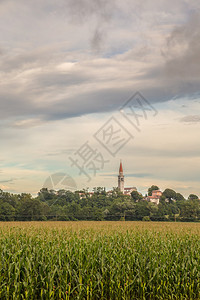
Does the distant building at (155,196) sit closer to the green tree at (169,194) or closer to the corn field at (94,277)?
the green tree at (169,194)

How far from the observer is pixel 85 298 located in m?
12.7

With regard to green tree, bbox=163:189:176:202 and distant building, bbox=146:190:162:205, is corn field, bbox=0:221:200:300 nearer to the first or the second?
green tree, bbox=163:189:176:202

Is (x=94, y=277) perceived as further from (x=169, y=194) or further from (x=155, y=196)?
(x=155, y=196)

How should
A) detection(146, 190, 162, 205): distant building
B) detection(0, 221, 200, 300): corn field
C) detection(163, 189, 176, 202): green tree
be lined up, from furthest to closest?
detection(146, 190, 162, 205): distant building < detection(163, 189, 176, 202): green tree < detection(0, 221, 200, 300): corn field

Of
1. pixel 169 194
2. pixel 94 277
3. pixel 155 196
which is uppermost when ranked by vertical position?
pixel 169 194

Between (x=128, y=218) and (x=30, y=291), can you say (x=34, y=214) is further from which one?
(x=30, y=291)

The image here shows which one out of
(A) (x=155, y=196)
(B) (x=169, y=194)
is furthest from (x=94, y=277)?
(A) (x=155, y=196)

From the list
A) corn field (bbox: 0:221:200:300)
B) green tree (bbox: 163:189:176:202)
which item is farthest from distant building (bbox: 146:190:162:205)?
corn field (bbox: 0:221:200:300)

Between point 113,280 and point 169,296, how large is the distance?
2.17 meters

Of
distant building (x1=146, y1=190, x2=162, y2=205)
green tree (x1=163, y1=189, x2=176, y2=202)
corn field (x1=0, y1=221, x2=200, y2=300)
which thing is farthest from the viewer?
distant building (x1=146, y1=190, x2=162, y2=205)

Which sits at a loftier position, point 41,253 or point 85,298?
point 41,253

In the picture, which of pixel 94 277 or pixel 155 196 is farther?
pixel 155 196

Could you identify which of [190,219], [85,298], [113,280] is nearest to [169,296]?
[113,280]

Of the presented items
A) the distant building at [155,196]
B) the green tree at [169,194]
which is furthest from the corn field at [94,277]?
the distant building at [155,196]
